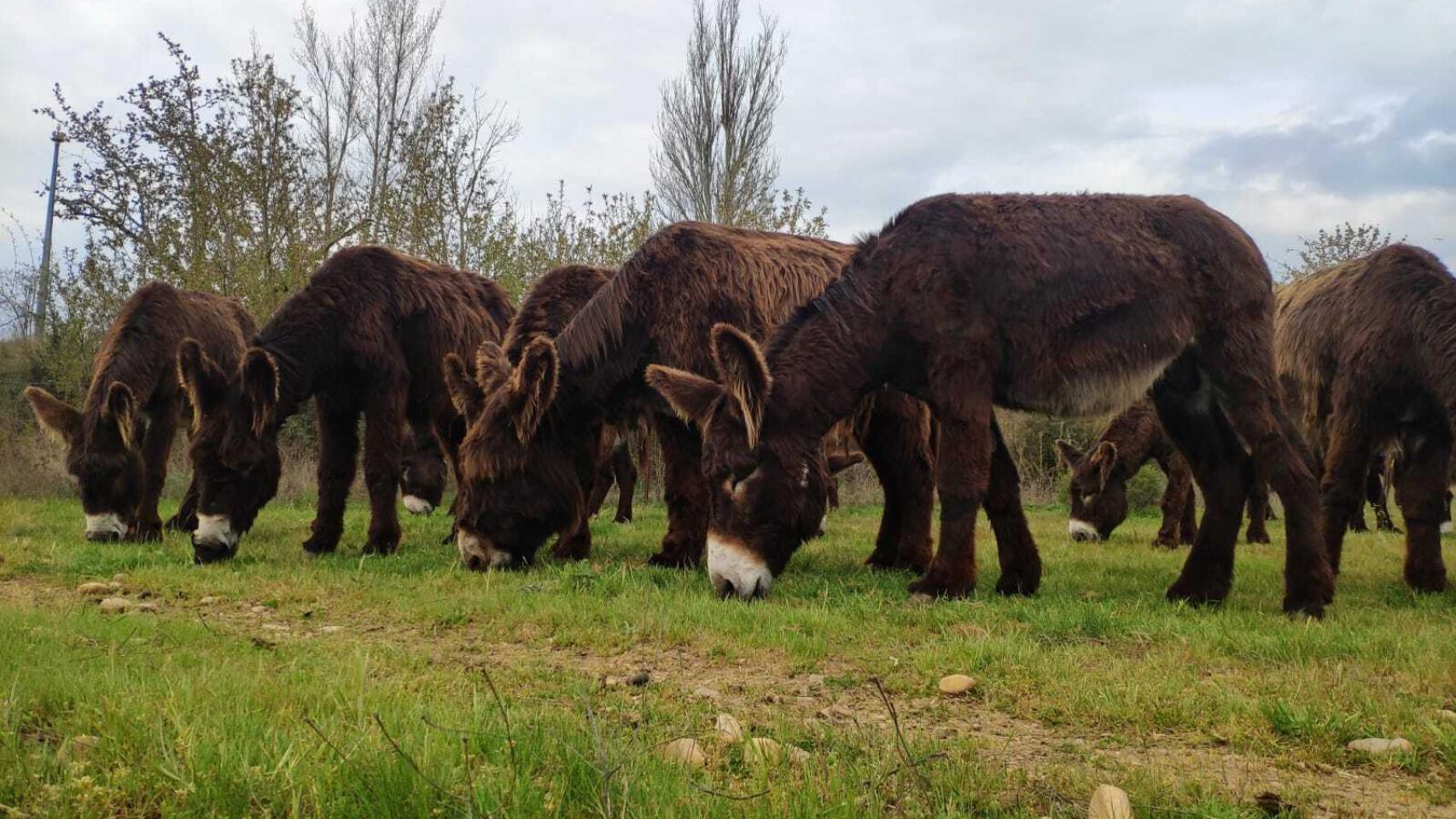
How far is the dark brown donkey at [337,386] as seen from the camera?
278 inches

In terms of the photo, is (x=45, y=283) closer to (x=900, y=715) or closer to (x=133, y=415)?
(x=133, y=415)

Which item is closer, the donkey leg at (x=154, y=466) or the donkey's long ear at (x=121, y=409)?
the donkey's long ear at (x=121, y=409)

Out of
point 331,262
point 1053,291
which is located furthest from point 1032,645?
point 331,262

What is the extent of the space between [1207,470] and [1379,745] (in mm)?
3306

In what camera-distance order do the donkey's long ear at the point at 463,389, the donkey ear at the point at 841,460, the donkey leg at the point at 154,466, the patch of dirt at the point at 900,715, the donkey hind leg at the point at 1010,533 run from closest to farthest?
the patch of dirt at the point at 900,715 → the donkey hind leg at the point at 1010,533 → the donkey's long ear at the point at 463,389 → the donkey leg at the point at 154,466 → the donkey ear at the point at 841,460

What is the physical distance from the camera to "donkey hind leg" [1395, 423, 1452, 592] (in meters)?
6.12

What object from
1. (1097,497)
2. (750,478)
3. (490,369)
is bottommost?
(1097,497)

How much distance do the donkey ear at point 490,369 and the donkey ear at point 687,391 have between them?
1675mm

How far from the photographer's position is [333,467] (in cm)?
771

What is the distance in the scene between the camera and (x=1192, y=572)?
5605mm

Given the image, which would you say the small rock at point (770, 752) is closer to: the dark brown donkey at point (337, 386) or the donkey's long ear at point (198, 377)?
the dark brown donkey at point (337, 386)

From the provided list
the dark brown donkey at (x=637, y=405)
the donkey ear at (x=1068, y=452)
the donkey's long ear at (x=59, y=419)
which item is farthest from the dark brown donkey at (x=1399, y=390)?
the donkey's long ear at (x=59, y=419)

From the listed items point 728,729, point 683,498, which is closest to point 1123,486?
point 683,498

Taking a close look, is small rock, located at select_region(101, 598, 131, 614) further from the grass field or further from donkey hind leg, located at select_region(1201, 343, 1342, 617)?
donkey hind leg, located at select_region(1201, 343, 1342, 617)
